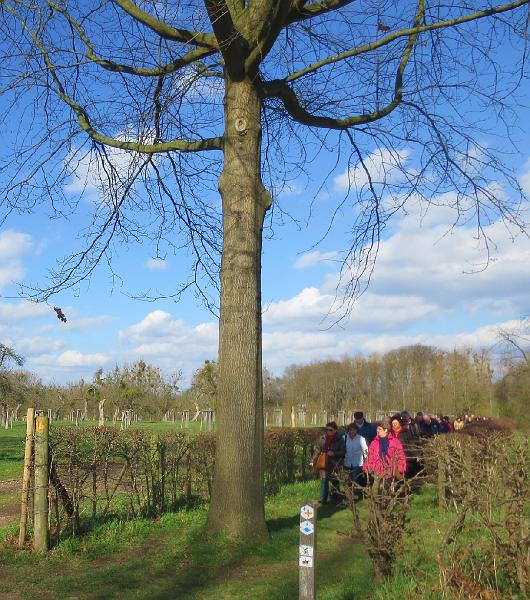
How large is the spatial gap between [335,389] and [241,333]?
6969 centimetres

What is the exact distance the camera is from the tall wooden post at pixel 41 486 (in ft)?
27.2

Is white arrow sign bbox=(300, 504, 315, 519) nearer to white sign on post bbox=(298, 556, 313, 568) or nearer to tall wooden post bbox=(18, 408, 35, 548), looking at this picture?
white sign on post bbox=(298, 556, 313, 568)

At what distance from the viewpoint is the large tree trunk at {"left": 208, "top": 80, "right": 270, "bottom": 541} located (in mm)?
8422

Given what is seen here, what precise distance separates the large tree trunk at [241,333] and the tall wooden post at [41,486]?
190cm

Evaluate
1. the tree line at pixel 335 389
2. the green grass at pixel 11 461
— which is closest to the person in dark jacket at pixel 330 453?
the green grass at pixel 11 461

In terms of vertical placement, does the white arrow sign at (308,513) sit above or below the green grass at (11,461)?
above

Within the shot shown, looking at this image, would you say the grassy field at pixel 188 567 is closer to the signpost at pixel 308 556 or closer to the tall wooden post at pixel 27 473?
the tall wooden post at pixel 27 473

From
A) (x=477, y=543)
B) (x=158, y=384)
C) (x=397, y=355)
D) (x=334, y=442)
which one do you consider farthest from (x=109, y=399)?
(x=477, y=543)

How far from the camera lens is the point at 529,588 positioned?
480cm

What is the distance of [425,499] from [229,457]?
5.86 meters

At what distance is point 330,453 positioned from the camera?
42.7 ft

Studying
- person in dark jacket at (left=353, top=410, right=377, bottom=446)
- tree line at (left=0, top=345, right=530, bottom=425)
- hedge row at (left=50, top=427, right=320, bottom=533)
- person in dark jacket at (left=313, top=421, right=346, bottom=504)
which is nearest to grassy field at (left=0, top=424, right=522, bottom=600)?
hedge row at (left=50, top=427, right=320, bottom=533)

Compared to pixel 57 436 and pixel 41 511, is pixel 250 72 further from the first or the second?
pixel 41 511

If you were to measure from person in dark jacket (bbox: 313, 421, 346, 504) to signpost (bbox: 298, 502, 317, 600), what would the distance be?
760 centimetres
